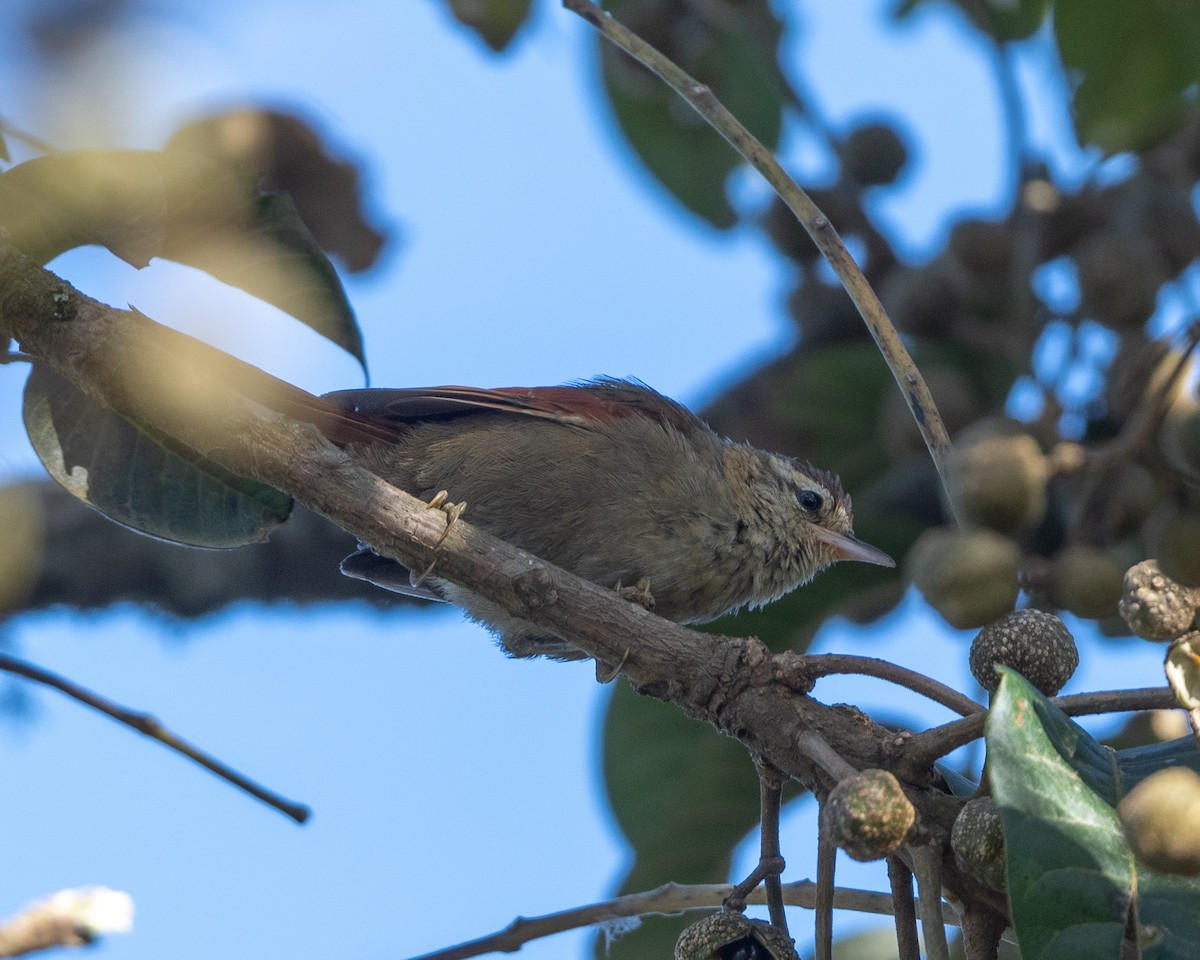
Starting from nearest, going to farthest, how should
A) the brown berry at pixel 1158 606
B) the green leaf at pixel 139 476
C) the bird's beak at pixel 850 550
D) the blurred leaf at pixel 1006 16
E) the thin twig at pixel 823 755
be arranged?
1. the thin twig at pixel 823 755
2. the brown berry at pixel 1158 606
3. the green leaf at pixel 139 476
4. the bird's beak at pixel 850 550
5. the blurred leaf at pixel 1006 16

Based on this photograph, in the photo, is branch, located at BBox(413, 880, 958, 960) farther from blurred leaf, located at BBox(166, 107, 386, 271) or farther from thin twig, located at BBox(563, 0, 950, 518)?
blurred leaf, located at BBox(166, 107, 386, 271)

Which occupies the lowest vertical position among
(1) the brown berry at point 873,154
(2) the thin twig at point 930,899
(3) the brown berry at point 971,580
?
(2) the thin twig at point 930,899

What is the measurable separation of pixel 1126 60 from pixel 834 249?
7.24 ft

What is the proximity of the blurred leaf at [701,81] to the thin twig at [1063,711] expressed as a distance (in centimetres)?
357

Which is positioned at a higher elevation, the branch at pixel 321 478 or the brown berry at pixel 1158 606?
the branch at pixel 321 478

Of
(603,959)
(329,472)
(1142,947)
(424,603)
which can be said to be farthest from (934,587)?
(424,603)

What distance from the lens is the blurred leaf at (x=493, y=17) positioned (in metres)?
5.48

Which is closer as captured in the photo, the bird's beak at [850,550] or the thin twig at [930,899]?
the thin twig at [930,899]

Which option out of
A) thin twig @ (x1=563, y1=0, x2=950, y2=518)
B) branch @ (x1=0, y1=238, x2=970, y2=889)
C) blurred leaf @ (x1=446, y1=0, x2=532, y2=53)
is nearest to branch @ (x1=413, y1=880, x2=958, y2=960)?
branch @ (x1=0, y1=238, x2=970, y2=889)

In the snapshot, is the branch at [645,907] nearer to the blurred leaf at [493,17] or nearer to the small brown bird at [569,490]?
the small brown bird at [569,490]

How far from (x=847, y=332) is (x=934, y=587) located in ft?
10.0

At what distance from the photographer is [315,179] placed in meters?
5.86

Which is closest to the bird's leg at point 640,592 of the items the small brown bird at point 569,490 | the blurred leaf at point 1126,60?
the small brown bird at point 569,490

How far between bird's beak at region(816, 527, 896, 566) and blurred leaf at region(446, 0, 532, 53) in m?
2.47
